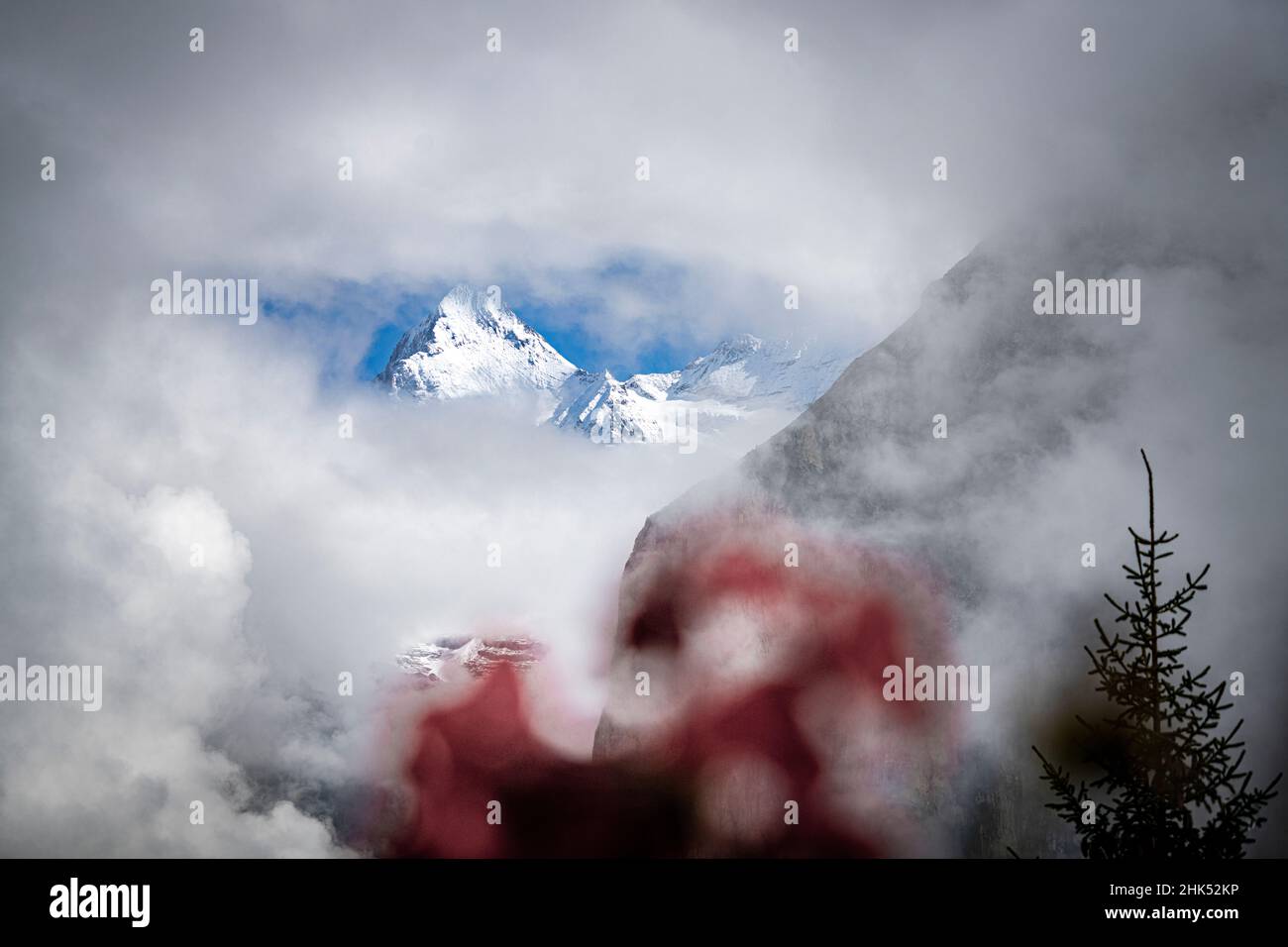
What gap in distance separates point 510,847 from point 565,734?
601cm

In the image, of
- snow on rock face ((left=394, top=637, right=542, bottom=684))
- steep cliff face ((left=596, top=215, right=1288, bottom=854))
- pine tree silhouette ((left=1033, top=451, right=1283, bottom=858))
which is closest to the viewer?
pine tree silhouette ((left=1033, top=451, right=1283, bottom=858))

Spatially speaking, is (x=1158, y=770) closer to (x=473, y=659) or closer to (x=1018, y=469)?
(x=1018, y=469)

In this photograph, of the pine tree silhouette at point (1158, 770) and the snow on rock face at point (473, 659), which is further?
the snow on rock face at point (473, 659)

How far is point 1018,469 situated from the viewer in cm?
3703

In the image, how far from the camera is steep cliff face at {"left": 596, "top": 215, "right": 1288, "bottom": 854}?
30.4 metres

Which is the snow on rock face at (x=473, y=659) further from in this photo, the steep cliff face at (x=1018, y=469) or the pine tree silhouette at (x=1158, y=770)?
the pine tree silhouette at (x=1158, y=770)

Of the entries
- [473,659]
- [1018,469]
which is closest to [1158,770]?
[1018,469]

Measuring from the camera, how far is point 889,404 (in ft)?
133

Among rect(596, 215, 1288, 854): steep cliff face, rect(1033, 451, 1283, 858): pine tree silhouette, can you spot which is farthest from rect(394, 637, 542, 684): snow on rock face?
rect(1033, 451, 1283, 858): pine tree silhouette

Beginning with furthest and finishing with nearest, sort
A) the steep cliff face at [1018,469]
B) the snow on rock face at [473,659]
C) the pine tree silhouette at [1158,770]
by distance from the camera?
1. the snow on rock face at [473,659]
2. the steep cliff face at [1018,469]
3. the pine tree silhouette at [1158,770]

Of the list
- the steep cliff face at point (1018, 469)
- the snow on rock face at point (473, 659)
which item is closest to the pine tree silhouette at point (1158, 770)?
the steep cliff face at point (1018, 469)

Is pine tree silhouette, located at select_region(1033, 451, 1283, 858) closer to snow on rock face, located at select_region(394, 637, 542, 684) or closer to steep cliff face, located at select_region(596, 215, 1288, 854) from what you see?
steep cliff face, located at select_region(596, 215, 1288, 854)

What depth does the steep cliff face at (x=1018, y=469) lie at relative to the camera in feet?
99.9
